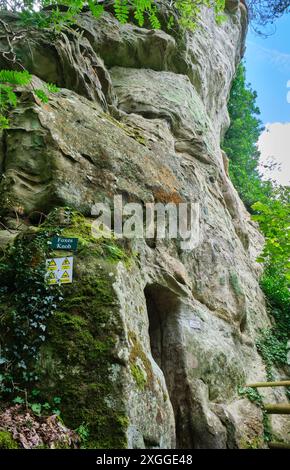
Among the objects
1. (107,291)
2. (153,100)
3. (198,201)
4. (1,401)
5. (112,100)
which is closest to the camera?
(1,401)

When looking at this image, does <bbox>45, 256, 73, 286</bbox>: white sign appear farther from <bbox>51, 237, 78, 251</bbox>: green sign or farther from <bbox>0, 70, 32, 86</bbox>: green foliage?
<bbox>0, 70, 32, 86</bbox>: green foliage

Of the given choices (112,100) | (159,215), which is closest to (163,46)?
(112,100)

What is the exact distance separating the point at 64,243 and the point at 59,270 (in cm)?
37

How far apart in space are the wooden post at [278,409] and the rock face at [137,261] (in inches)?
14.2

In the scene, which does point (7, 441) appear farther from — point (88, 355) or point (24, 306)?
point (24, 306)

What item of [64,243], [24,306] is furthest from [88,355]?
[64,243]

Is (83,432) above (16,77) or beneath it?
beneath

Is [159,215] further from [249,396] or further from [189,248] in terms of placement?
[249,396]

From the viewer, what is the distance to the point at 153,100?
33.1 ft

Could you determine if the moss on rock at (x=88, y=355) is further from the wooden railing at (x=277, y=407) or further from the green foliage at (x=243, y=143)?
the green foliage at (x=243, y=143)

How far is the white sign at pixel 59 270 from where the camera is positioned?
4.18 m

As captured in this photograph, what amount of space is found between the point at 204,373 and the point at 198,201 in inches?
148

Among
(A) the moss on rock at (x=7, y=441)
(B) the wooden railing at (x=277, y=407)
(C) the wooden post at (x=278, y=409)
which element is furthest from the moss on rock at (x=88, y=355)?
(C) the wooden post at (x=278, y=409)

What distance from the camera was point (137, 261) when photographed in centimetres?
557
